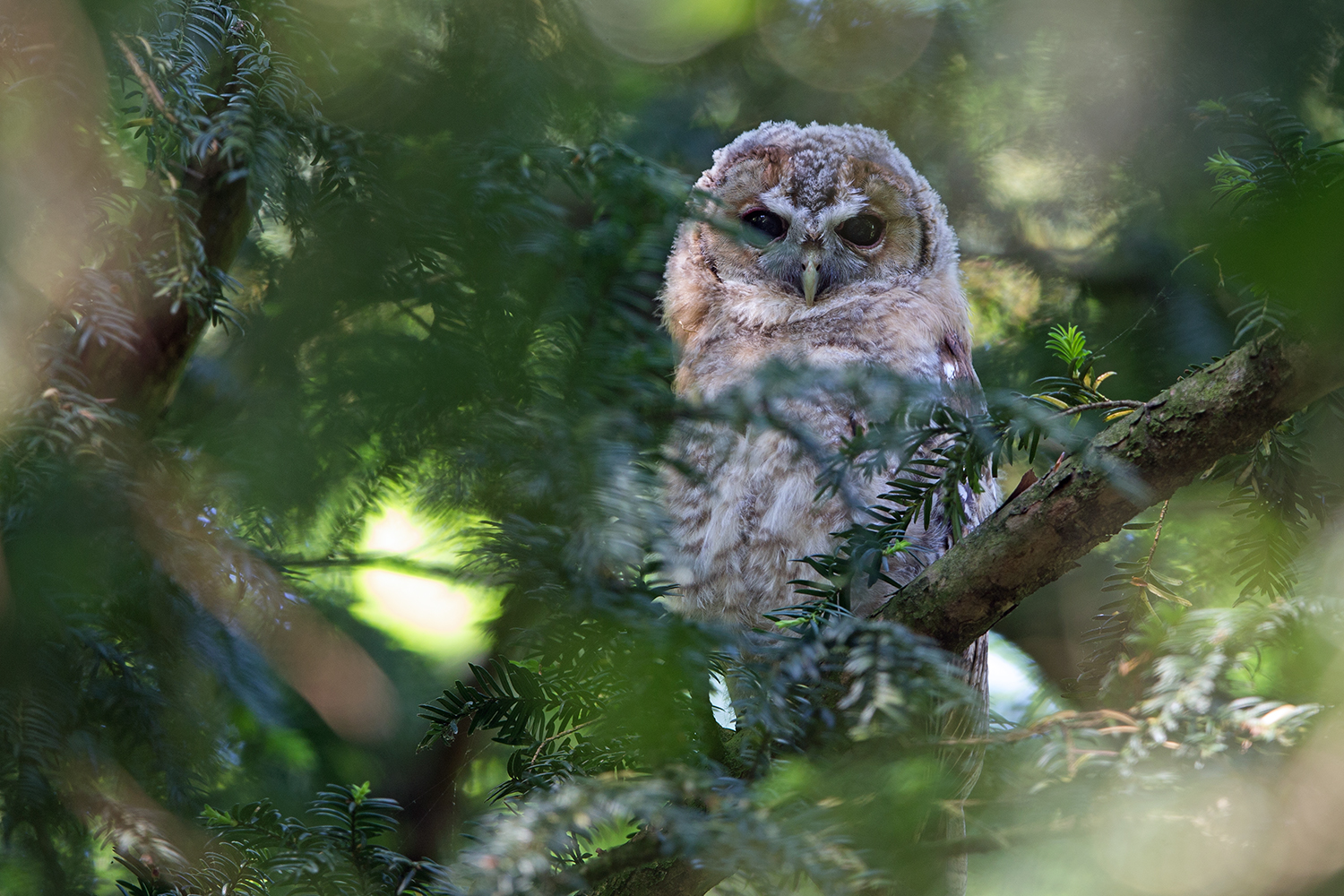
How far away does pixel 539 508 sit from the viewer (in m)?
0.98

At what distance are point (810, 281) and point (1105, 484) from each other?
125 centimetres

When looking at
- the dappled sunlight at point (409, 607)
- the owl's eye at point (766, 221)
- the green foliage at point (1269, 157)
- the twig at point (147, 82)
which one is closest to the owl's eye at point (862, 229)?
the owl's eye at point (766, 221)

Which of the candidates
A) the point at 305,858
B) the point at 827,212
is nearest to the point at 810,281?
the point at 827,212

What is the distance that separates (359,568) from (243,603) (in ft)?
1.74

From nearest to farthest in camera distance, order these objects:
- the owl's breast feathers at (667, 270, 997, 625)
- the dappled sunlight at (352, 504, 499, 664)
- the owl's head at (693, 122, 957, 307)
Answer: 1. the owl's breast feathers at (667, 270, 997, 625)
2. the dappled sunlight at (352, 504, 499, 664)
3. the owl's head at (693, 122, 957, 307)

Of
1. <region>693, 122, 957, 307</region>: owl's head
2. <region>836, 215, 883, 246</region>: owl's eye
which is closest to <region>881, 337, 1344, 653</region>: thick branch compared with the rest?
<region>693, 122, 957, 307</region>: owl's head

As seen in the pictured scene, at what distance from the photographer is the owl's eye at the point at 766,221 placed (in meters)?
2.62

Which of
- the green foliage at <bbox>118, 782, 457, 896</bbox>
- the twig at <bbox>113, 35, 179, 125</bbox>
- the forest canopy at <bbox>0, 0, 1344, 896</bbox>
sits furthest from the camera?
the green foliage at <bbox>118, 782, 457, 896</bbox>

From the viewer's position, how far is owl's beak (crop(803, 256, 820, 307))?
95.7 inches

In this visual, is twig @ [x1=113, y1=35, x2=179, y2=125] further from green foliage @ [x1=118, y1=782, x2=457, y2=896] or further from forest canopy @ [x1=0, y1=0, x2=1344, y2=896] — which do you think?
green foliage @ [x1=118, y1=782, x2=457, y2=896]

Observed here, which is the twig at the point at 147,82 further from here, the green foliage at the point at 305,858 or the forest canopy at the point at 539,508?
the green foliage at the point at 305,858

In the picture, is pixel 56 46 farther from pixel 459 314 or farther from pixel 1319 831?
pixel 1319 831

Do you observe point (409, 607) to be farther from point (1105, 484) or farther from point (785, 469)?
point (1105, 484)

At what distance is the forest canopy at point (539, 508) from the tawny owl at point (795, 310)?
0.58 m
